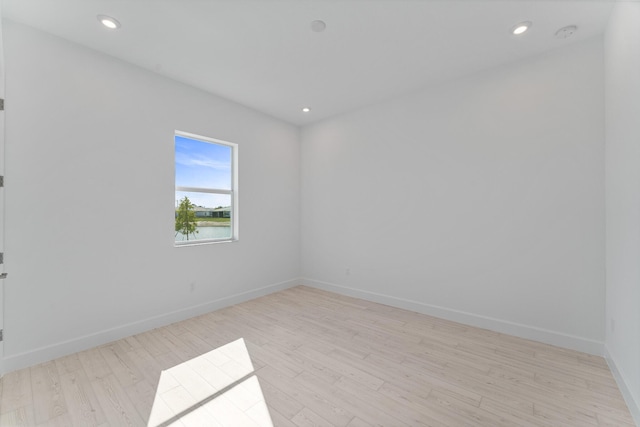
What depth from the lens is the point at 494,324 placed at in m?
2.90

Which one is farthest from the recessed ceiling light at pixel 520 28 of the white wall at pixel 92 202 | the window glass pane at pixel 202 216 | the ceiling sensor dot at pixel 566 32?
the window glass pane at pixel 202 216

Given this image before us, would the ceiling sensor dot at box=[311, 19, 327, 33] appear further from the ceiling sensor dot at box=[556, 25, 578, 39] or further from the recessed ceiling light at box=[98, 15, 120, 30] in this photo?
the ceiling sensor dot at box=[556, 25, 578, 39]

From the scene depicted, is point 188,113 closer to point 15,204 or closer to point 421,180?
point 15,204

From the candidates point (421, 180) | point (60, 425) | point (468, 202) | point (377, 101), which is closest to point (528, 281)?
point (468, 202)

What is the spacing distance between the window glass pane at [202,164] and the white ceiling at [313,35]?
78cm

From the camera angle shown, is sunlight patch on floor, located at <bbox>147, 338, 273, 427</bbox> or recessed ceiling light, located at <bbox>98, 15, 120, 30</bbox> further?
recessed ceiling light, located at <bbox>98, 15, 120, 30</bbox>

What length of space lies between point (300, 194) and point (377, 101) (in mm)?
2067

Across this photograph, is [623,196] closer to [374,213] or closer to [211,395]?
[374,213]

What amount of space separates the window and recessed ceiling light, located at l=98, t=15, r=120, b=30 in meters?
1.18

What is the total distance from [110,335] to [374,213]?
3.45m

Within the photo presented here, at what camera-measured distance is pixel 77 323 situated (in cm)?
248

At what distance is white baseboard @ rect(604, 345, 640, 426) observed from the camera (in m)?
1.62

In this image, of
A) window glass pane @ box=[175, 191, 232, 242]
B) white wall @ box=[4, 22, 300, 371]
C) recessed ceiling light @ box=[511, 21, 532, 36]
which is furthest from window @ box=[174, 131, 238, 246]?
recessed ceiling light @ box=[511, 21, 532, 36]

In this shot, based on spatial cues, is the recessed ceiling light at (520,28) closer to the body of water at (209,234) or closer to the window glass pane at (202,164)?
the window glass pane at (202,164)
